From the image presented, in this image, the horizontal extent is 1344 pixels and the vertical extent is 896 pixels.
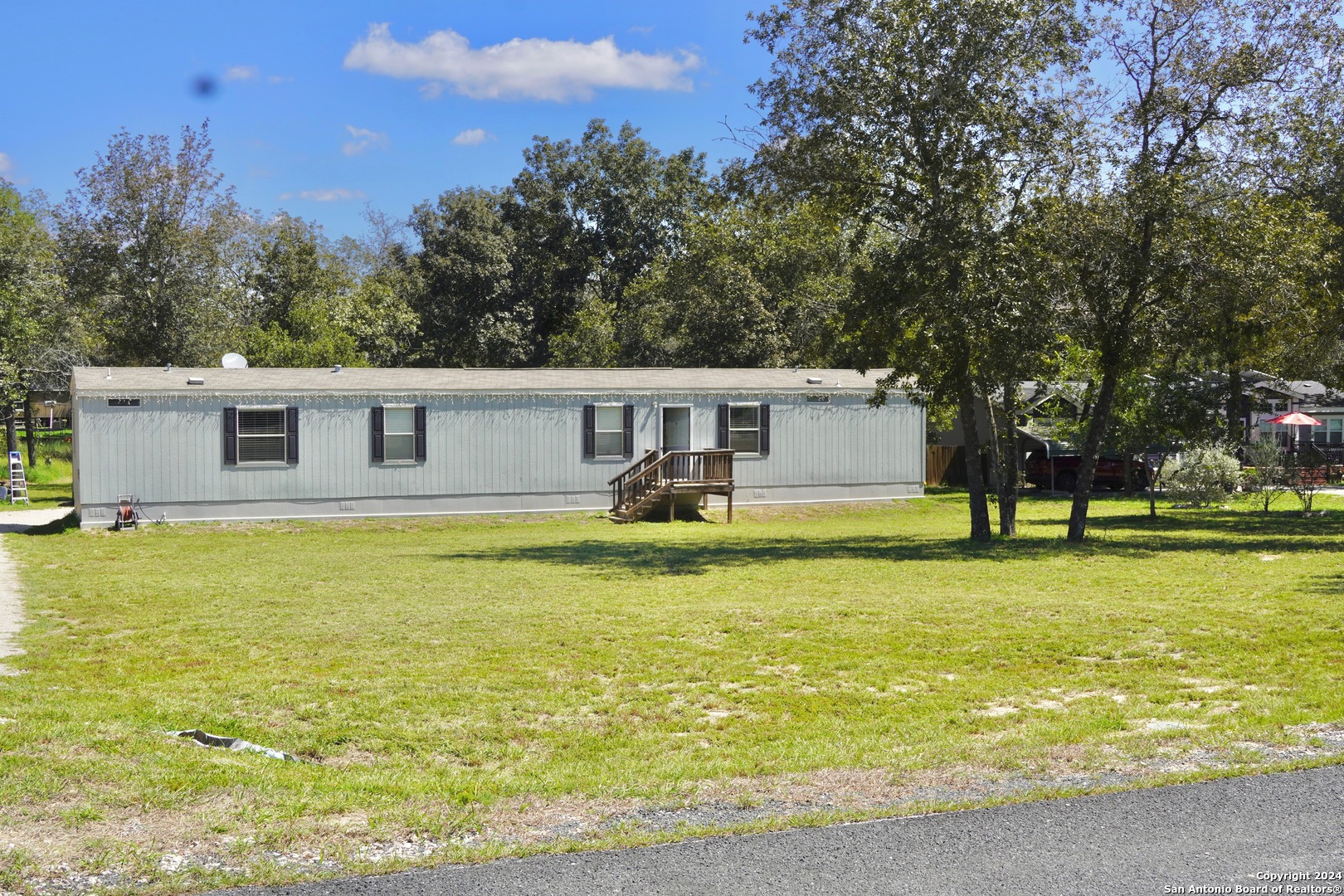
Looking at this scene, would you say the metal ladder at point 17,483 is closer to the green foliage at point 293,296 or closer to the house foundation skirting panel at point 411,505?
the house foundation skirting panel at point 411,505

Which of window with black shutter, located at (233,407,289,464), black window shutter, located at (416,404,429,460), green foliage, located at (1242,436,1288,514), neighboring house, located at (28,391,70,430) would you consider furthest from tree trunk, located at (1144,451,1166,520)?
neighboring house, located at (28,391,70,430)

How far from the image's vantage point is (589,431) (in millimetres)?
23109

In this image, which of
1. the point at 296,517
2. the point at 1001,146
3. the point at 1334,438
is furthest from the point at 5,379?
the point at 1334,438

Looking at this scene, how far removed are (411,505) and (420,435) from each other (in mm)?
1332

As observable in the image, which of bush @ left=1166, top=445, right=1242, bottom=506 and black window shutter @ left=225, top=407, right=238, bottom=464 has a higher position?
black window shutter @ left=225, top=407, right=238, bottom=464

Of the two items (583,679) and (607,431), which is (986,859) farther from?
(607,431)

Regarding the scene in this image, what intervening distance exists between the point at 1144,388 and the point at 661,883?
69.9ft

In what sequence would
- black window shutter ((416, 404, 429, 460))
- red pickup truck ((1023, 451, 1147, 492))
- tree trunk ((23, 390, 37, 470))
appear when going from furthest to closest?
tree trunk ((23, 390, 37, 470))
red pickup truck ((1023, 451, 1147, 492))
black window shutter ((416, 404, 429, 460))

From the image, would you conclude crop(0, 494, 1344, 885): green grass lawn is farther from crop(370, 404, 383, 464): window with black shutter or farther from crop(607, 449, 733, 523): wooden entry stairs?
crop(607, 449, 733, 523): wooden entry stairs

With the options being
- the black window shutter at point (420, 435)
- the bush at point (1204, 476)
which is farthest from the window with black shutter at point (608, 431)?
the bush at point (1204, 476)

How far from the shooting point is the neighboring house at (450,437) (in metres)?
20.3

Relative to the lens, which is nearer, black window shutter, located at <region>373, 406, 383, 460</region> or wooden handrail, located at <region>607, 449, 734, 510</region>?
black window shutter, located at <region>373, 406, 383, 460</region>

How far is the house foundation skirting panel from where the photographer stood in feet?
67.0

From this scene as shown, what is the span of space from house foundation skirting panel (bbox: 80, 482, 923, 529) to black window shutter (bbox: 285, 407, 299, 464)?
31.0 inches
